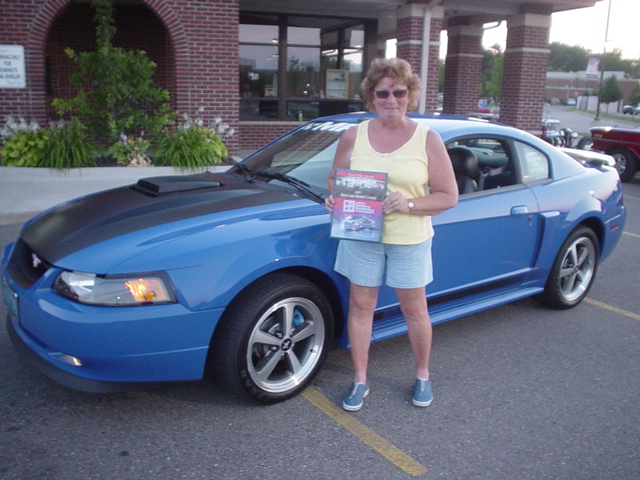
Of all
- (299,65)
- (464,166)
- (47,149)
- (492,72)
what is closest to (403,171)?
(464,166)

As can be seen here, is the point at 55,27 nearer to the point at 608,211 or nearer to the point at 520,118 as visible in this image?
the point at 520,118

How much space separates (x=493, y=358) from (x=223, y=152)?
23.1 ft

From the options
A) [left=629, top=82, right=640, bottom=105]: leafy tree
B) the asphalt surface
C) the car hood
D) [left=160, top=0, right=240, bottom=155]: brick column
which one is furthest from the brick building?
[left=629, top=82, right=640, bottom=105]: leafy tree

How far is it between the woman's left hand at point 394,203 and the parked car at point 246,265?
0.57m

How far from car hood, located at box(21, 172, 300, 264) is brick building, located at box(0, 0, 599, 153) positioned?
7.72m

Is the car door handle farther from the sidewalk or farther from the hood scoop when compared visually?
the sidewalk

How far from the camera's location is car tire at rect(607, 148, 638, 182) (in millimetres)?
13133

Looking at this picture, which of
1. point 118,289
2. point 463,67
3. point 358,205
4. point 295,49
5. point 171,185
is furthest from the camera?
point 463,67

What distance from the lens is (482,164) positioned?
4.86 metres

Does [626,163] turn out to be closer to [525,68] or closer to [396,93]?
[525,68]

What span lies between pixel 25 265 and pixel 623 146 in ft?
42.3

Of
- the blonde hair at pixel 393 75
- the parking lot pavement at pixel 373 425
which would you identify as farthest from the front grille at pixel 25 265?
the blonde hair at pixel 393 75

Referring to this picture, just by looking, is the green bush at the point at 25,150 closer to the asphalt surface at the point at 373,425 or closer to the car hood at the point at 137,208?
the asphalt surface at the point at 373,425

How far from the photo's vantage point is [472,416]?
3.45 meters
